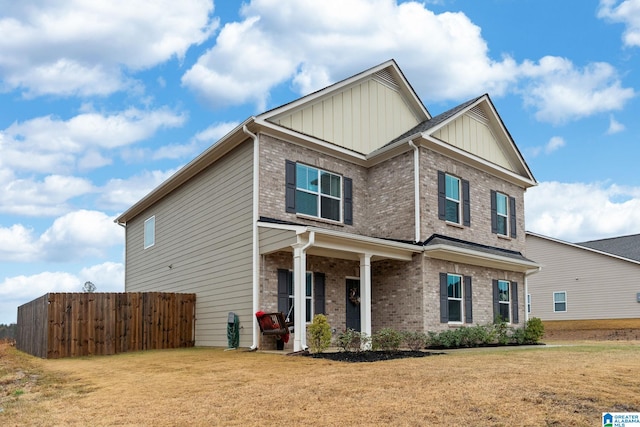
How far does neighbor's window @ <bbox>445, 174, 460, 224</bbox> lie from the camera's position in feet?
60.2

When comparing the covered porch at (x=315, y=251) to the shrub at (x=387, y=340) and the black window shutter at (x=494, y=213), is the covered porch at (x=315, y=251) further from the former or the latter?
the black window shutter at (x=494, y=213)

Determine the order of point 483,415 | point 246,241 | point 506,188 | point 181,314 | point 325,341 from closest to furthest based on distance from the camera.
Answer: point 483,415
point 325,341
point 246,241
point 181,314
point 506,188

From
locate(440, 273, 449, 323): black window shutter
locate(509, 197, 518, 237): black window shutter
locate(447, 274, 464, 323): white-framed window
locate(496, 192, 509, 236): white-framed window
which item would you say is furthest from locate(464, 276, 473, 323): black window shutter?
locate(509, 197, 518, 237): black window shutter

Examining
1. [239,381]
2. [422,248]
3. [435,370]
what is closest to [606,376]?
[435,370]

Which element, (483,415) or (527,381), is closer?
(483,415)

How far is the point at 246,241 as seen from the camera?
617 inches

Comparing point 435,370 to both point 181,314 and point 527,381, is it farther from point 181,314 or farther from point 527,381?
point 181,314

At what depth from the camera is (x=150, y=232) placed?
23016mm

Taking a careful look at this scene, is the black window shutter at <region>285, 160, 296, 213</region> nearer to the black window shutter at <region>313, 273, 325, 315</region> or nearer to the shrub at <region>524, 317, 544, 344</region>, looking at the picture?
the black window shutter at <region>313, 273, 325, 315</region>

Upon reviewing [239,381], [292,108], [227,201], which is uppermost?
[292,108]

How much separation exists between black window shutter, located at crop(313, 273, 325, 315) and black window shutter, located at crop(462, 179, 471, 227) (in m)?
5.37

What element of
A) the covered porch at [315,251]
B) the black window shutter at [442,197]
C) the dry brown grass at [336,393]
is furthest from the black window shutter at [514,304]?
the dry brown grass at [336,393]

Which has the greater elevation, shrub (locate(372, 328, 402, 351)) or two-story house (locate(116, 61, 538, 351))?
two-story house (locate(116, 61, 538, 351))

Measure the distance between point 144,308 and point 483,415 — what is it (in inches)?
514
